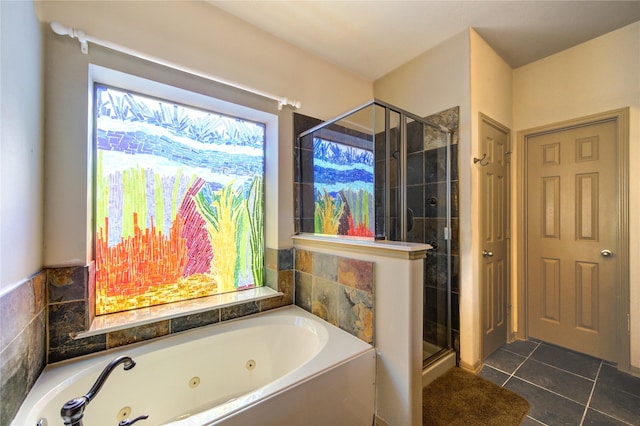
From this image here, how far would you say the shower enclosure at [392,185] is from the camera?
1.72 m

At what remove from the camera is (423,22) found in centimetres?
187

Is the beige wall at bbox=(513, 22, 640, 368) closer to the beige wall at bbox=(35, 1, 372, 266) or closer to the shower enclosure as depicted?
the shower enclosure

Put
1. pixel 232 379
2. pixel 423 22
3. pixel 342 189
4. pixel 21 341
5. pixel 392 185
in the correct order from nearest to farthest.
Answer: pixel 21 341, pixel 232 379, pixel 392 185, pixel 423 22, pixel 342 189

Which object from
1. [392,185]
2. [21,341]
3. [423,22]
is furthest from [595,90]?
[21,341]

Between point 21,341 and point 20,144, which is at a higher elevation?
point 20,144

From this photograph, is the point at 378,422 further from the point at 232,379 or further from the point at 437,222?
the point at 437,222

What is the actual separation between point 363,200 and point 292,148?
79cm

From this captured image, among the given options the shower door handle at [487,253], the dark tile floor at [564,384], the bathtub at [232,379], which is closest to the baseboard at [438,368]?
the dark tile floor at [564,384]

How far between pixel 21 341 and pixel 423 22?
2879mm

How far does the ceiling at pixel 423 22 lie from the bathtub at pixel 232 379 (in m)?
2.19

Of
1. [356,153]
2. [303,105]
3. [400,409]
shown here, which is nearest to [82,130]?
[303,105]

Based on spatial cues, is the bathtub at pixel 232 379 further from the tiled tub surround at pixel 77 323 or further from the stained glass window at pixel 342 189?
the stained glass window at pixel 342 189

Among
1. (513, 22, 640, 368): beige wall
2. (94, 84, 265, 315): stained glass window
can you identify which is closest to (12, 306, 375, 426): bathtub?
(94, 84, 265, 315): stained glass window

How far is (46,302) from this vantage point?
125 cm
